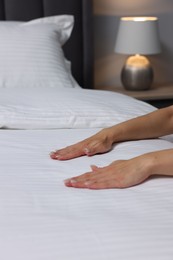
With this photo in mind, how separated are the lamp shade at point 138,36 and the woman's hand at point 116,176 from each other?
1599 mm

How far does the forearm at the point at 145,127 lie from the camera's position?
1.41 meters

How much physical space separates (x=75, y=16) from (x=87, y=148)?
4.94ft

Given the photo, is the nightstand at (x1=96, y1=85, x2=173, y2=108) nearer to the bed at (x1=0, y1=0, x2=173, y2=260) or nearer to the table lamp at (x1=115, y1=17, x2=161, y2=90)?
the table lamp at (x1=115, y1=17, x2=161, y2=90)

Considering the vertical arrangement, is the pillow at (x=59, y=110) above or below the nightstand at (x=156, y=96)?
above

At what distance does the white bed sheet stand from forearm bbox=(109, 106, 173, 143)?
0.14 meters

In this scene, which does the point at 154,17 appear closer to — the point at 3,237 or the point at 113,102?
the point at 113,102

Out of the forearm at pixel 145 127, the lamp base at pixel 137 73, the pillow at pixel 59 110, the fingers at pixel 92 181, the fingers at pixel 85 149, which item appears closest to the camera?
the fingers at pixel 92 181

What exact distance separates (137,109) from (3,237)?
0.98 m

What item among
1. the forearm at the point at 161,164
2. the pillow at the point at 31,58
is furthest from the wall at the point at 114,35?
the forearm at the point at 161,164

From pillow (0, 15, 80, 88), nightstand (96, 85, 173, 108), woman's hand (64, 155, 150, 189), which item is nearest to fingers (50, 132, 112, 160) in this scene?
woman's hand (64, 155, 150, 189)

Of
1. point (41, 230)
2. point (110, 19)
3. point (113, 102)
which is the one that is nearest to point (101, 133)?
point (113, 102)

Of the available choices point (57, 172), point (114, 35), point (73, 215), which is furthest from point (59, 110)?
point (114, 35)

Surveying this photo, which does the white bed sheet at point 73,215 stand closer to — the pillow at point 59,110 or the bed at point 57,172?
the bed at point 57,172

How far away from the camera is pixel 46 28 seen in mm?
2320
